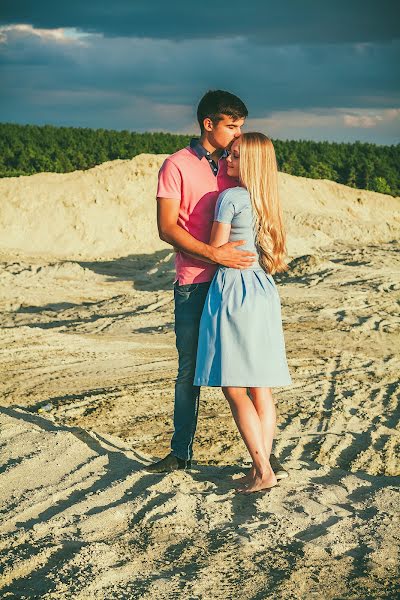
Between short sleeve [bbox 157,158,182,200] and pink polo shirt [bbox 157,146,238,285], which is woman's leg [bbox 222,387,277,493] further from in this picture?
short sleeve [bbox 157,158,182,200]

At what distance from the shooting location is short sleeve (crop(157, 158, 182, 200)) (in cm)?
457

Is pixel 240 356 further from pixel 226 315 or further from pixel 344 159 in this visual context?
pixel 344 159

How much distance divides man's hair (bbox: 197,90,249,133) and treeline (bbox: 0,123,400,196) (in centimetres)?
2336

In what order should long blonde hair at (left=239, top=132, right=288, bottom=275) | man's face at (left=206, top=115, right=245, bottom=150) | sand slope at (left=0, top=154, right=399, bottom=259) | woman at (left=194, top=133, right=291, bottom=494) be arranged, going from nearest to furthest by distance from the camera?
long blonde hair at (left=239, top=132, right=288, bottom=275) → woman at (left=194, top=133, right=291, bottom=494) → man's face at (left=206, top=115, right=245, bottom=150) → sand slope at (left=0, top=154, right=399, bottom=259)

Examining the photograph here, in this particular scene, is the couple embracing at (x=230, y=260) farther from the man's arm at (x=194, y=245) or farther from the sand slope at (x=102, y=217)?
the sand slope at (x=102, y=217)

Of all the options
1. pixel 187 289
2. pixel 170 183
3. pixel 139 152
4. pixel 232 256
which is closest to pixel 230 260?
pixel 232 256

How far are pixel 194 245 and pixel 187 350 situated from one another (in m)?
0.69

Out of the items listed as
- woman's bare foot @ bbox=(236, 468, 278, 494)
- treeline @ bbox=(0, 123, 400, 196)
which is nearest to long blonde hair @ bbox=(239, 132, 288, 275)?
woman's bare foot @ bbox=(236, 468, 278, 494)

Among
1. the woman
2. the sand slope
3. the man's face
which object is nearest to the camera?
the woman

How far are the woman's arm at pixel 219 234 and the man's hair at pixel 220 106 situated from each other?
0.62 metres

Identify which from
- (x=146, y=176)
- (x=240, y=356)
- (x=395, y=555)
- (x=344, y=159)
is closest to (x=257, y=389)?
(x=240, y=356)

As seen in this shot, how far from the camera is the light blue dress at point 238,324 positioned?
445 cm

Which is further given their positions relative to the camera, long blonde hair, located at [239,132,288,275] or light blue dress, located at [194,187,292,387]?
light blue dress, located at [194,187,292,387]

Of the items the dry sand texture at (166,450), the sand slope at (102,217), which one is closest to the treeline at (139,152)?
the sand slope at (102,217)
